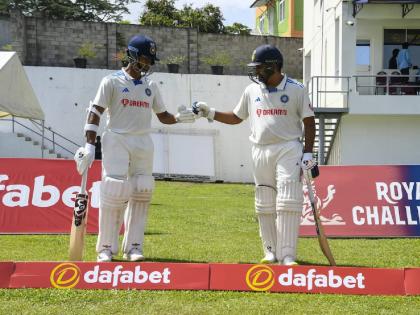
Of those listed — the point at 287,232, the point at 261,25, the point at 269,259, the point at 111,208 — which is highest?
the point at 261,25

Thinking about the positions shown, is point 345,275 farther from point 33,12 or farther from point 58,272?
point 33,12

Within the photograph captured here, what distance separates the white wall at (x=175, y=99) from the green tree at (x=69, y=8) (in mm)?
9925

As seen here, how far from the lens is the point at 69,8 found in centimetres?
3672

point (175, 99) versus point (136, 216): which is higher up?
point (175, 99)

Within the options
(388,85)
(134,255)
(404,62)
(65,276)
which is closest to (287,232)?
(134,255)

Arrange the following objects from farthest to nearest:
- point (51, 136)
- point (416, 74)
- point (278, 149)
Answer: point (51, 136) < point (416, 74) < point (278, 149)

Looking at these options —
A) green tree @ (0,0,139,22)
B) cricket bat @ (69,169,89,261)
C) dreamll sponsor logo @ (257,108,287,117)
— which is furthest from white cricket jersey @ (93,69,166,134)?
green tree @ (0,0,139,22)

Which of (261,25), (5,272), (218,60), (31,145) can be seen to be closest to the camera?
(5,272)

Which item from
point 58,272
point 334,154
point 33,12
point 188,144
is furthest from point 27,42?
point 58,272

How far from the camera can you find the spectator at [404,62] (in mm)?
22406

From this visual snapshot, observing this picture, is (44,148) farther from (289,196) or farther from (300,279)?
(300,279)

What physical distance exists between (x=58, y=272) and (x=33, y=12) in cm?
3246

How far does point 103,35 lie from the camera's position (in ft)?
101

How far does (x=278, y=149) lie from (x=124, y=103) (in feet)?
5.64
